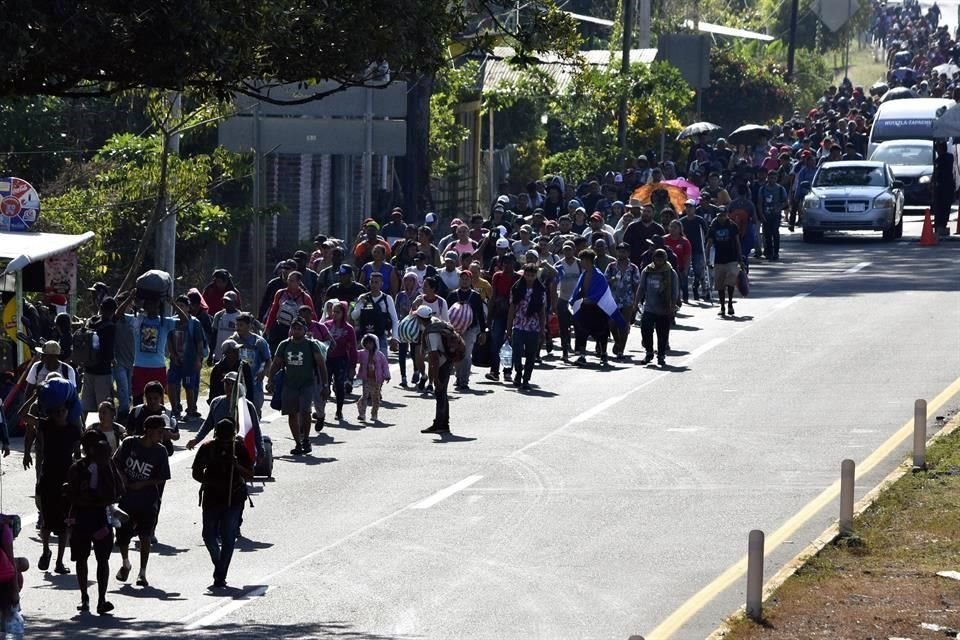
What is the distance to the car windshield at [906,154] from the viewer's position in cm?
4956

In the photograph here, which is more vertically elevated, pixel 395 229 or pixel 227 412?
pixel 395 229

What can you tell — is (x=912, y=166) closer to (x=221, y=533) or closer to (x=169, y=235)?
(x=169, y=235)

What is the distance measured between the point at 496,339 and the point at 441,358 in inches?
168

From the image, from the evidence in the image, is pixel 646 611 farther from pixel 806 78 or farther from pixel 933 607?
pixel 806 78

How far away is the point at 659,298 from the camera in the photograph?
27.5m

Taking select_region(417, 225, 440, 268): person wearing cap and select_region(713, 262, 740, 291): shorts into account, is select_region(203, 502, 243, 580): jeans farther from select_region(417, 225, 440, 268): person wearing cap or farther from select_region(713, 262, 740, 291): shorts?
select_region(713, 262, 740, 291): shorts

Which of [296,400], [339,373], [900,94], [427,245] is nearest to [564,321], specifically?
[427,245]

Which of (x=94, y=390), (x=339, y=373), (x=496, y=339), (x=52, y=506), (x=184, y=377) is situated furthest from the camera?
(x=496, y=339)

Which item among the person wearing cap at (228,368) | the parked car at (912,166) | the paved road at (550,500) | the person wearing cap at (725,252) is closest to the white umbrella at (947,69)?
the parked car at (912,166)

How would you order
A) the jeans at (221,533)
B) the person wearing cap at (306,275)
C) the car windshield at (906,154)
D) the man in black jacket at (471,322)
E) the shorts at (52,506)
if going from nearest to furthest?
the jeans at (221,533)
the shorts at (52,506)
the man in black jacket at (471,322)
the person wearing cap at (306,275)
the car windshield at (906,154)

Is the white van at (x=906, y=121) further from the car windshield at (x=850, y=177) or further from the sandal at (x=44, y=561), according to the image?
the sandal at (x=44, y=561)

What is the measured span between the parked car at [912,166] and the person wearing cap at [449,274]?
22428mm

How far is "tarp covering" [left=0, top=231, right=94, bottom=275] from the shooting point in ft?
70.9

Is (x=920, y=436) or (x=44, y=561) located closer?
(x=44, y=561)
